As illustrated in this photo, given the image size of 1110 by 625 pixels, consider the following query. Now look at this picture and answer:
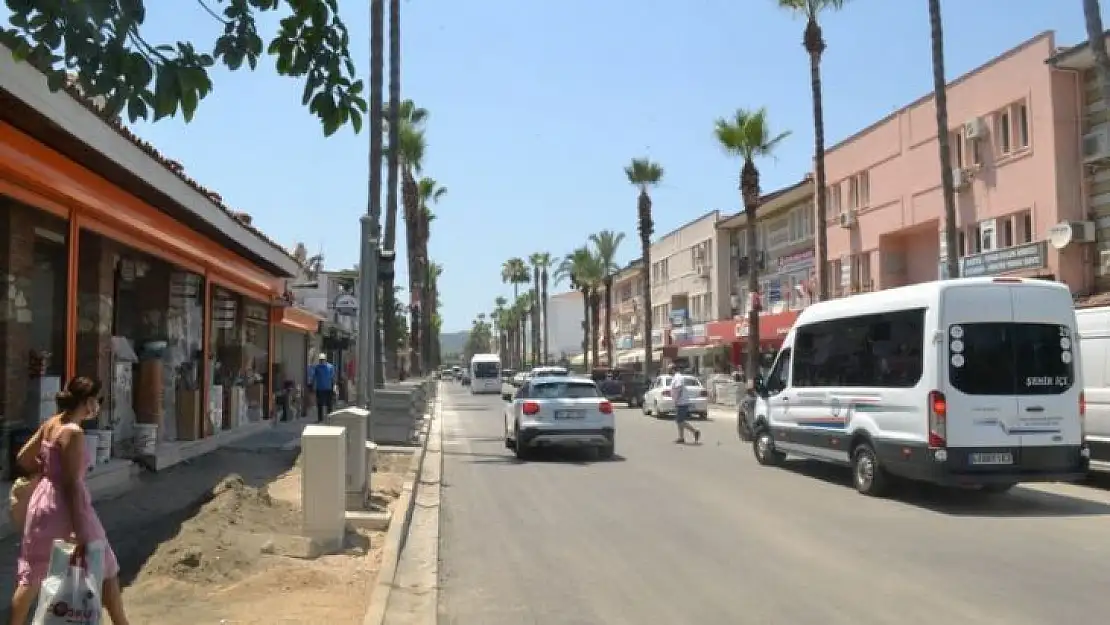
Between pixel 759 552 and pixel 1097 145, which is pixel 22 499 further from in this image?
pixel 1097 145

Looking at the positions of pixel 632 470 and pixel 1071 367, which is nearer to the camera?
pixel 1071 367

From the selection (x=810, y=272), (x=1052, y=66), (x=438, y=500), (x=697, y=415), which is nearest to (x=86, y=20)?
(x=438, y=500)

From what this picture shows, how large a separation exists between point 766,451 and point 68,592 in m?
13.9

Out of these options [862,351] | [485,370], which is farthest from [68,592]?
[485,370]

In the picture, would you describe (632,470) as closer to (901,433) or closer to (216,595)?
(901,433)

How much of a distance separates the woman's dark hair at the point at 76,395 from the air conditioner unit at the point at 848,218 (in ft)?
113

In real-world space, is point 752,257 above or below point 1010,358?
above

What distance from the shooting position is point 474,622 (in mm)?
6941

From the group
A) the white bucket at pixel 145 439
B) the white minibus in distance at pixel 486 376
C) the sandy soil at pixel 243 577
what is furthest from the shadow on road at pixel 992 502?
the white minibus in distance at pixel 486 376

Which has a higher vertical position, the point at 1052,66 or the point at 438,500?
the point at 1052,66

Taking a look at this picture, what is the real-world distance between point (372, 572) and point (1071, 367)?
29.5 feet

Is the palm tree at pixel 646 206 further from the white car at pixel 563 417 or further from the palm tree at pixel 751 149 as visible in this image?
the white car at pixel 563 417

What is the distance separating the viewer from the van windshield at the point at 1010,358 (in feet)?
38.9

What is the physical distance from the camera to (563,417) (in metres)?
→ 18.2
